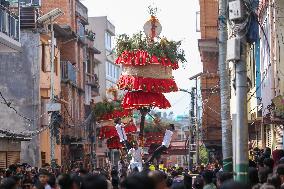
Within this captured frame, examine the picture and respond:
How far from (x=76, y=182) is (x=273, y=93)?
13.7 metres

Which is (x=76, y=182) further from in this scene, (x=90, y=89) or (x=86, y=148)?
(x=90, y=89)

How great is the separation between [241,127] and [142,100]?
38.5 feet

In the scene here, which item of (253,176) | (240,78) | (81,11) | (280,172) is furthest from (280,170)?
(81,11)

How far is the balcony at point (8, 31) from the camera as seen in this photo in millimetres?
28084

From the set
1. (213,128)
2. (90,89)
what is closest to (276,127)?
(213,128)

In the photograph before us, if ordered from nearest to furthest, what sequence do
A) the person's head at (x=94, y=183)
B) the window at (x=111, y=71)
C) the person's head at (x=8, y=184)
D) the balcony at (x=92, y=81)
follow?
the person's head at (x=94, y=183), the person's head at (x=8, y=184), the balcony at (x=92, y=81), the window at (x=111, y=71)

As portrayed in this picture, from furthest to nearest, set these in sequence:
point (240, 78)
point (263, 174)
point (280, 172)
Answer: point (240, 78) → point (263, 174) → point (280, 172)

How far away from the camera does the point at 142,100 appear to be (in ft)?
78.6

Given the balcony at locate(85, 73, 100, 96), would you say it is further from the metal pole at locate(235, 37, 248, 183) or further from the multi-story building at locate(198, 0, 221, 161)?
the metal pole at locate(235, 37, 248, 183)

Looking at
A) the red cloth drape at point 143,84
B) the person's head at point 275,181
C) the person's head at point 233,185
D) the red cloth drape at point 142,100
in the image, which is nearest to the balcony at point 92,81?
the red cloth drape at point 142,100

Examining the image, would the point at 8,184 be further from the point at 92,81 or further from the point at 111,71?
the point at 111,71

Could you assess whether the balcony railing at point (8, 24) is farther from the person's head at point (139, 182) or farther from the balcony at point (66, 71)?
the person's head at point (139, 182)

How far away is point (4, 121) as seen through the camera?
41500mm

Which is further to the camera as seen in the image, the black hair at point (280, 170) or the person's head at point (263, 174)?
the person's head at point (263, 174)
